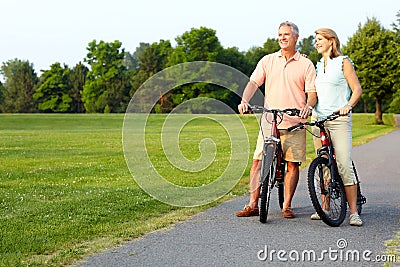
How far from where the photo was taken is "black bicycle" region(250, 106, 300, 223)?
6.86 m

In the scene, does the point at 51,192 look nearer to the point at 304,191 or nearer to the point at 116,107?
the point at 304,191

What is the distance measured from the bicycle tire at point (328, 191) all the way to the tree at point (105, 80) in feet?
276

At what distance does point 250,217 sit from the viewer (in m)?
7.36

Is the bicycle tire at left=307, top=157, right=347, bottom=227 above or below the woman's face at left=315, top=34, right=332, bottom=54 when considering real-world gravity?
below

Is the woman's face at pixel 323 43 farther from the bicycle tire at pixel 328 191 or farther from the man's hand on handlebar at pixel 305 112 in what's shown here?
the bicycle tire at pixel 328 191

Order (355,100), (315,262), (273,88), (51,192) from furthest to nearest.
Answer: (51,192), (273,88), (355,100), (315,262)

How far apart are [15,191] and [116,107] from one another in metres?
86.0

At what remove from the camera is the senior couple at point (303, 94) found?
7.02 m

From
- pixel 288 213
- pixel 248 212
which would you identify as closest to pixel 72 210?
pixel 248 212

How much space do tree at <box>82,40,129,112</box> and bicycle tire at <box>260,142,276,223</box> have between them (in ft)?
276

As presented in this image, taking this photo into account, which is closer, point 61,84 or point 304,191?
point 304,191

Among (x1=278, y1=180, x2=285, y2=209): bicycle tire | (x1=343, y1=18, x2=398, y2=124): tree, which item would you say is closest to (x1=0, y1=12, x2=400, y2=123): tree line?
(x1=343, y1=18, x2=398, y2=124): tree

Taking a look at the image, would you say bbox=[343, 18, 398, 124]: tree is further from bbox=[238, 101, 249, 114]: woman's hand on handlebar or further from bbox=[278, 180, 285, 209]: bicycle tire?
bbox=[238, 101, 249, 114]: woman's hand on handlebar

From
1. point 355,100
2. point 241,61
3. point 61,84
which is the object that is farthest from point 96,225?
point 61,84
